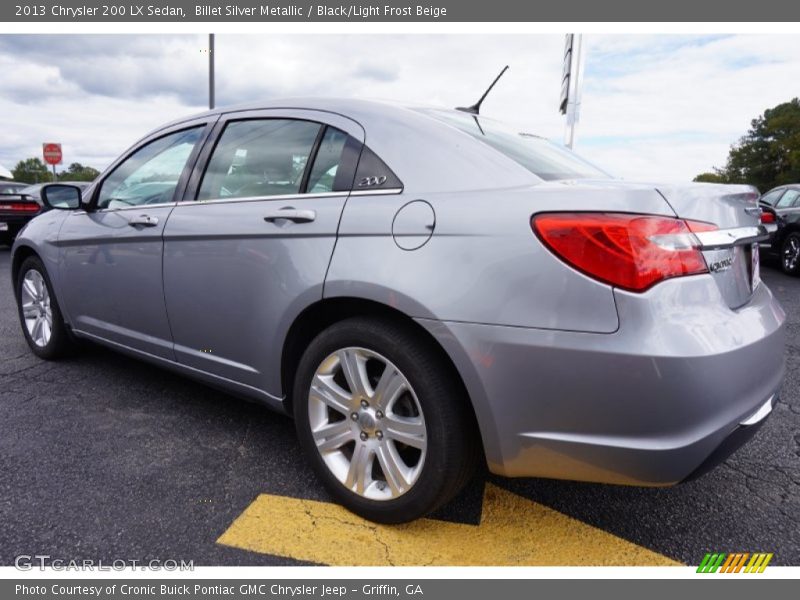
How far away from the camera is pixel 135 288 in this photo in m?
2.91

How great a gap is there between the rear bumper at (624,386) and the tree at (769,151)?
52029mm

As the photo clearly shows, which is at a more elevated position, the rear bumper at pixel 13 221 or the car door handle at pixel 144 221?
the car door handle at pixel 144 221

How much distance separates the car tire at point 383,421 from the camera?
183 cm

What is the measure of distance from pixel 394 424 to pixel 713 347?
993 millimetres

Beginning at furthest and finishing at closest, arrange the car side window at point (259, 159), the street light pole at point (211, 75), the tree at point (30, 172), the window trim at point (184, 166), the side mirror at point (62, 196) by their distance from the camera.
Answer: the tree at point (30, 172), the street light pole at point (211, 75), the side mirror at point (62, 196), the window trim at point (184, 166), the car side window at point (259, 159)

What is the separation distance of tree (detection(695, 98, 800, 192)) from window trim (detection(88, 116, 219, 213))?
51.6 m

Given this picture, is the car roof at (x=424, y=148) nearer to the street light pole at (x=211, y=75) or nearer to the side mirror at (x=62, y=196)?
the side mirror at (x=62, y=196)

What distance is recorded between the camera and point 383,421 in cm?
198

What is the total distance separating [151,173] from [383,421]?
6.49 ft

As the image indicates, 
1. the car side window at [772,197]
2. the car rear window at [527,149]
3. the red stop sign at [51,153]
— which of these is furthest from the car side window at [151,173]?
the red stop sign at [51,153]

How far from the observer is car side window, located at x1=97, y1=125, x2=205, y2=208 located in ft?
9.36

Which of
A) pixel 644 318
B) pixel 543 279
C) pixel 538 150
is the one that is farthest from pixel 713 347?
pixel 538 150

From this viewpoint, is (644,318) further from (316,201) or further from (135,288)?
(135,288)

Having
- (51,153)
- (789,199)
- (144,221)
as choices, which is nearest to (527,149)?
(144,221)
